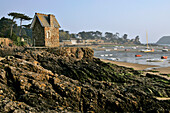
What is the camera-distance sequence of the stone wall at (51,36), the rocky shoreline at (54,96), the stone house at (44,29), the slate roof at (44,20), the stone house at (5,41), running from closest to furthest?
the rocky shoreline at (54,96), the slate roof at (44,20), the stone house at (44,29), the stone wall at (51,36), the stone house at (5,41)

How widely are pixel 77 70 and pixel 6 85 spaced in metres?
8.10

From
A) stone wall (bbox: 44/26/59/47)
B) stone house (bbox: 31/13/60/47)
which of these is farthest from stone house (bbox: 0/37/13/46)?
stone wall (bbox: 44/26/59/47)

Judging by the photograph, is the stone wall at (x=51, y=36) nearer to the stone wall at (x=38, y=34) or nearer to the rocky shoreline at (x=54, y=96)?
the stone wall at (x=38, y=34)

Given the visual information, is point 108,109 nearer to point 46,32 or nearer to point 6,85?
point 6,85

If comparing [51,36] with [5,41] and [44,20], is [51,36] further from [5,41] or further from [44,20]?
[5,41]

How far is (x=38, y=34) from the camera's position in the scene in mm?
27859

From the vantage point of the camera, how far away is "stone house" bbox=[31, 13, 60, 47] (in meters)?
27.1

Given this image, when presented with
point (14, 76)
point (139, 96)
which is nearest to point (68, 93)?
point (14, 76)

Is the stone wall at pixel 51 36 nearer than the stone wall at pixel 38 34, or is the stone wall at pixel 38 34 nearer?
the stone wall at pixel 38 34

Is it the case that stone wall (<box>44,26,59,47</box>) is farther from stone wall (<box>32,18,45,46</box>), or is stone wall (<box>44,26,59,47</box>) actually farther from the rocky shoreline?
the rocky shoreline

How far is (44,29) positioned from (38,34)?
1705 mm

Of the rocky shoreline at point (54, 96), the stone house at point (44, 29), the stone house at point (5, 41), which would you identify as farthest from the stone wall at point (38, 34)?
the stone house at point (5, 41)

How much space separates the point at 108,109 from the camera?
32.9 feet

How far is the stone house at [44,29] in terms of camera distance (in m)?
27.1
